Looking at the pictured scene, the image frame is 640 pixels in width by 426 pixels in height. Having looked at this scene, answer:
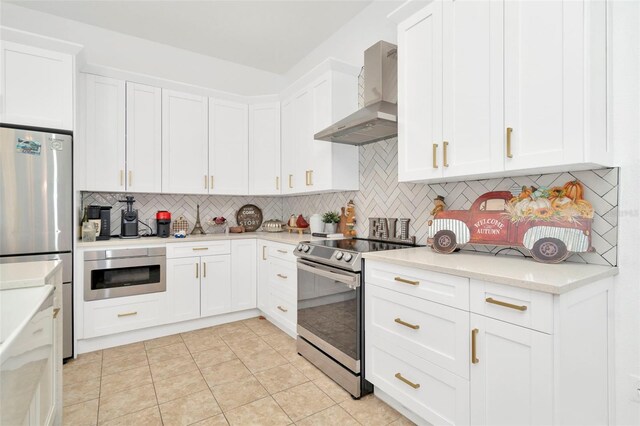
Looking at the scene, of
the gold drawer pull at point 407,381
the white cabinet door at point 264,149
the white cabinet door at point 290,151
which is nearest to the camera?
the gold drawer pull at point 407,381

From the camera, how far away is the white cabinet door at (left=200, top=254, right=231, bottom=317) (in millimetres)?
3256

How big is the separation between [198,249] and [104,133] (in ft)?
4.65

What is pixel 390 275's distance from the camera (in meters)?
1.86

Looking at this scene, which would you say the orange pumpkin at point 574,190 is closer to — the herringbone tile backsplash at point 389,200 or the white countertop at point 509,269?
the herringbone tile backsplash at point 389,200

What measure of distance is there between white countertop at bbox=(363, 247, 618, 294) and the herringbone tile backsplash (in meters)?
0.19

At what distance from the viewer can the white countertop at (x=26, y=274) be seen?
1.28 m

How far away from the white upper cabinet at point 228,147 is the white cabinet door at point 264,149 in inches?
2.8

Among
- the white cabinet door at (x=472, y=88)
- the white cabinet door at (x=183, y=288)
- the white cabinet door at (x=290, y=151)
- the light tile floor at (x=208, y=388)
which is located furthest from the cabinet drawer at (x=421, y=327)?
the white cabinet door at (x=183, y=288)

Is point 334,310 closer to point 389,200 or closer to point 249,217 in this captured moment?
point 389,200

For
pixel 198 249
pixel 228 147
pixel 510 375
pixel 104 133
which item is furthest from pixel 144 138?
pixel 510 375

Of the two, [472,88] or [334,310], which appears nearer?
[472,88]

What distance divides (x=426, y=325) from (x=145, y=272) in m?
2.59

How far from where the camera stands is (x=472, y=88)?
1760mm

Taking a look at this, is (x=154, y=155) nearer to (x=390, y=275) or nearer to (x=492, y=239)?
(x=390, y=275)
